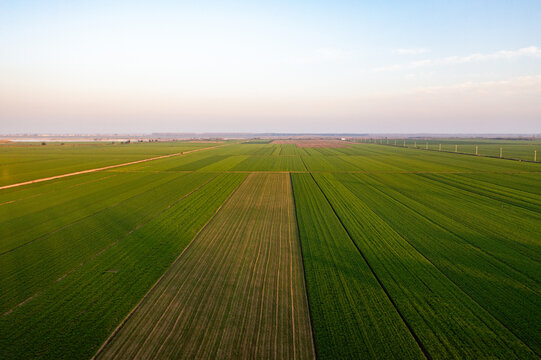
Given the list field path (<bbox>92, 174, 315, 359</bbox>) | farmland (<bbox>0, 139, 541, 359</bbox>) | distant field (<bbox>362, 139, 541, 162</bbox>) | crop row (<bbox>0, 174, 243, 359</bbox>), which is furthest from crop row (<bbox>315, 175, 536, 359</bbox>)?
distant field (<bbox>362, 139, 541, 162</bbox>)

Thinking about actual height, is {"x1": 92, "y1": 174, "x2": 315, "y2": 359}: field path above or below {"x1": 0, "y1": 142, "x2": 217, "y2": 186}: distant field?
below

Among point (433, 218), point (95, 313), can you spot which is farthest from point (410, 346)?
point (433, 218)

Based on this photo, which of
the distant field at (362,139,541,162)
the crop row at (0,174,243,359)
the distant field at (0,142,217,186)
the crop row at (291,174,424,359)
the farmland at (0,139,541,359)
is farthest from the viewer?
the distant field at (362,139,541,162)

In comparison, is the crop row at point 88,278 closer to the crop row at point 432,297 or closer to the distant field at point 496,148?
the crop row at point 432,297

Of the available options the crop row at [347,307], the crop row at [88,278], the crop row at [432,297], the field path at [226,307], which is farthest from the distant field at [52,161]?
the crop row at [432,297]

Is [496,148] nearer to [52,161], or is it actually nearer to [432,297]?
[432,297]

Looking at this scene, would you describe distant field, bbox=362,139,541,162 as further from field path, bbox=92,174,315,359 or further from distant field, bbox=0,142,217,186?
distant field, bbox=0,142,217,186

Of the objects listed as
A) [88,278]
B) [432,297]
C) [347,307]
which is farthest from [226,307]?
[432,297]
